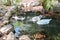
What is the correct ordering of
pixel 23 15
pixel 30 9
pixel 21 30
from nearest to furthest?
pixel 21 30
pixel 23 15
pixel 30 9

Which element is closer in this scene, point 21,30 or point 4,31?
point 4,31

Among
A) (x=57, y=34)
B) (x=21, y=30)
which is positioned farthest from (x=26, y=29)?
(x=57, y=34)

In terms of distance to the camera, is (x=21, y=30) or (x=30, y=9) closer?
(x=21, y=30)

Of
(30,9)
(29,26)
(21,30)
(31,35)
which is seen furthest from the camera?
(30,9)

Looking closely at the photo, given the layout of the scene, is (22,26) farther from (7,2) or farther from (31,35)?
(7,2)

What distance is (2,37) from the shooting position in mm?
5645

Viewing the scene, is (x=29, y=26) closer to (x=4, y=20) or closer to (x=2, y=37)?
(x=4, y=20)

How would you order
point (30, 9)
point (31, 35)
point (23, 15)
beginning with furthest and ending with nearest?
point (30, 9) < point (23, 15) < point (31, 35)

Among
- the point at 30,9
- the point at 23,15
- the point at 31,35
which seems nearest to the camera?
the point at 31,35

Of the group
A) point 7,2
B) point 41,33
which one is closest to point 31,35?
point 41,33

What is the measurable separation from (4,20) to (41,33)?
188 cm

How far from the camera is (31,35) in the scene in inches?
239

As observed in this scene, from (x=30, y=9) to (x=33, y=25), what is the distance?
2950 mm

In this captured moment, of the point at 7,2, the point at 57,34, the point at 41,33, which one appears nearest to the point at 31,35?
the point at 41,33
